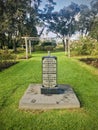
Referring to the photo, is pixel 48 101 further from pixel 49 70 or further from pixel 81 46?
pixel 81 46

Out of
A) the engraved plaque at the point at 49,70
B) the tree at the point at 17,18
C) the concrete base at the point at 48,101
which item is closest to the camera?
the concrete base at the point at 48,101

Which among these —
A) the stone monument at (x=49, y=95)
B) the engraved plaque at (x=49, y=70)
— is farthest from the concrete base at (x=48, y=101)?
the engraved plaque at (x=49, y=70)

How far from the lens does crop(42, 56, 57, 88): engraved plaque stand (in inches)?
259

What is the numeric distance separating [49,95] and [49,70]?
670mm

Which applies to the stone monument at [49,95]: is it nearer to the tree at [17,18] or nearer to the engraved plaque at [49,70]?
the engraved plaque at [49,70]

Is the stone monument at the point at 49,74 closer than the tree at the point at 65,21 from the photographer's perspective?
Yes

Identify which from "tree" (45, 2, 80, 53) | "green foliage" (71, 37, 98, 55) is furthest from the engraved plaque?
"tree" (45, 2, 80, 53)

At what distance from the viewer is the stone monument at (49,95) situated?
224 inches

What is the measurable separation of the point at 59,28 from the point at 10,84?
4594 centimetres

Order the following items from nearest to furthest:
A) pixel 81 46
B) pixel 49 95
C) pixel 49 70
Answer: pixel 49 95, pixel 49 70, pixel 81 46

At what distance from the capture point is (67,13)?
178ft

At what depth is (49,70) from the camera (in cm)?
660

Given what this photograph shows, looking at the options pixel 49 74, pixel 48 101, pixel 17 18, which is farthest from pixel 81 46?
pixel 48 101

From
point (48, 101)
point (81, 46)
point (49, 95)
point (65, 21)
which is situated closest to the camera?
point (48, 101)
